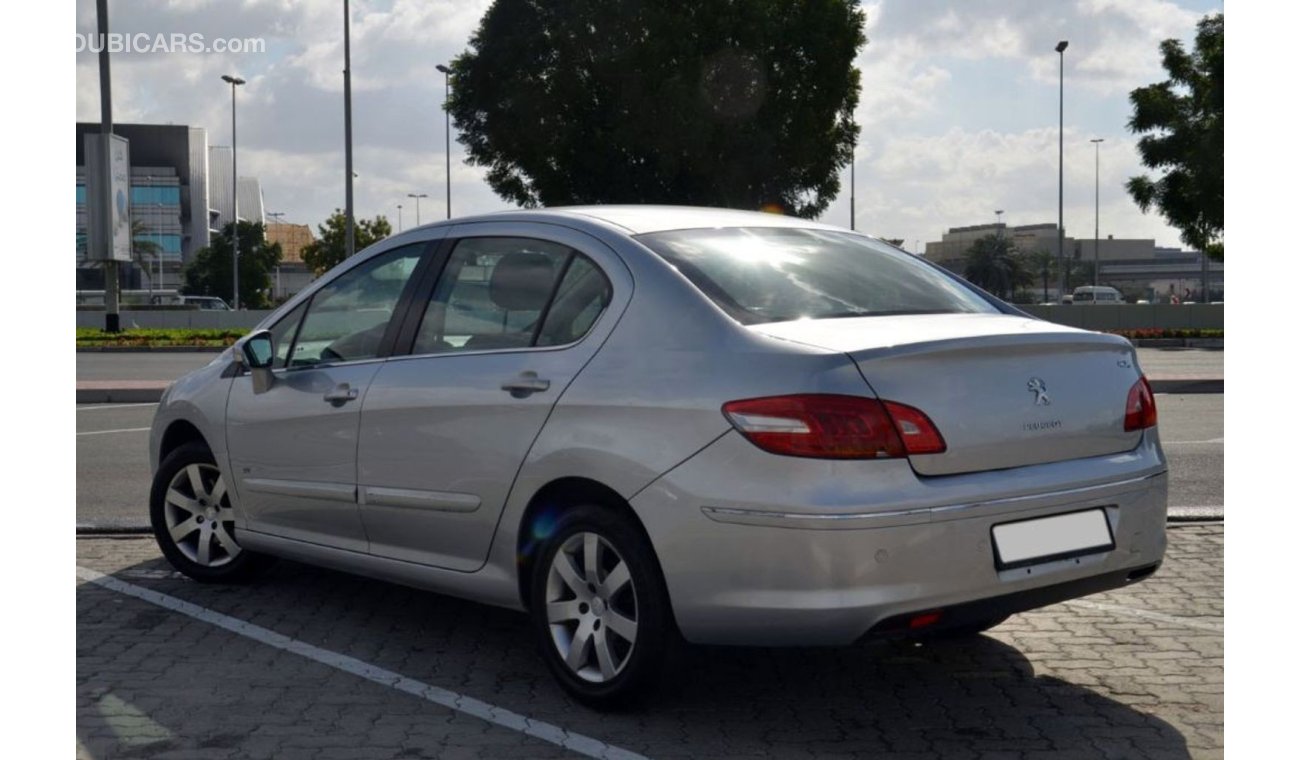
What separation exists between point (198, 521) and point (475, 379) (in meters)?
2.22

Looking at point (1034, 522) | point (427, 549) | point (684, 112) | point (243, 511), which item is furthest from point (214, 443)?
point (684, 112)

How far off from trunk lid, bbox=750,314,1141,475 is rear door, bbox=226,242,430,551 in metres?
1.87

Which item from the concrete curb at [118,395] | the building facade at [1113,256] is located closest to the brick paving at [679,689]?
the concrete curb at [118,395]

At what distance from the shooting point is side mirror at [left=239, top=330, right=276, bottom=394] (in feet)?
19.4

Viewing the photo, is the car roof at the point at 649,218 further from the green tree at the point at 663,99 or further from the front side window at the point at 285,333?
the green tree at the point at 663,99

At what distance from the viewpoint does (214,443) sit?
245 inches

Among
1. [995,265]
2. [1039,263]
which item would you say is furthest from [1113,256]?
[995,265]

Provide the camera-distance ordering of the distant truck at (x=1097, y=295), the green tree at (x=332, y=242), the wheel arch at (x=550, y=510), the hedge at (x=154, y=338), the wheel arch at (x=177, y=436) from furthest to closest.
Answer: the green tree at (x=332, y=242) < the distant truck at (x=1097, y=295) < the hedge at (x=154, y=338) < the wheel arch at (x=177, y=436) < the wheel arch at (x=550, y=510)

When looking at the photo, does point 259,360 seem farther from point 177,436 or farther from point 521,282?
point 521,282

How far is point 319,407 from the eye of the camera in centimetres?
561

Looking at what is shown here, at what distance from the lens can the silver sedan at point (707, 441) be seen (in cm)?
398

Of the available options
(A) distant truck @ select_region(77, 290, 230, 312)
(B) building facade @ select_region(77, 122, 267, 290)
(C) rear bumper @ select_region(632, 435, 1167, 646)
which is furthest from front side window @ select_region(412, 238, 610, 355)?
(B) building facade @ select_region(77, 122, 267, 290)

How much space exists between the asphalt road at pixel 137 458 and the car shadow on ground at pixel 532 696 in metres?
2.91

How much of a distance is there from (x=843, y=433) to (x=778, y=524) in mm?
305
